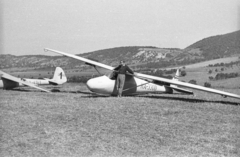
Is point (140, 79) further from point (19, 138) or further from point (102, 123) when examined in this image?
point (19, 138)

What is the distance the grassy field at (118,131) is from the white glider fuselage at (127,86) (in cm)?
361

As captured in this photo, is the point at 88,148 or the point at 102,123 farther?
the point at 102,123

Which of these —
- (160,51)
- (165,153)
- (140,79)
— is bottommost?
(165,153)

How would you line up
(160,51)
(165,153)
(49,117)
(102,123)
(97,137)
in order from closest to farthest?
(165,153) < (97,137) < (102,123) < (49,117) < (160,51)

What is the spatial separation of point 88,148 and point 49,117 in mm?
3106

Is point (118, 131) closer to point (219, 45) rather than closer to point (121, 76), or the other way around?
point (121, 76)

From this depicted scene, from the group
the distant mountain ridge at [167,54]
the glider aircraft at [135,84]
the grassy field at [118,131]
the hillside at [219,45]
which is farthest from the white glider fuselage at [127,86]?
the hillside at [219,45]

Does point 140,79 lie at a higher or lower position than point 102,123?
higher

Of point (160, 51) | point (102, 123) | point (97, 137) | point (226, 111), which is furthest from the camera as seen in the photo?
point (160, 51)

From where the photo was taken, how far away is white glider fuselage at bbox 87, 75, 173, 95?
44.7 feet

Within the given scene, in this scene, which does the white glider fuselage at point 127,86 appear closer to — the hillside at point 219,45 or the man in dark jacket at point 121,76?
the man in dark jacket at point 121,76

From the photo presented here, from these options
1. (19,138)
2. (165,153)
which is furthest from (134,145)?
(19,138)

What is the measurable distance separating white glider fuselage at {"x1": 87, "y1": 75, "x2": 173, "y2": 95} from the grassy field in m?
3.61

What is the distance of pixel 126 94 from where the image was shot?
15.1 metres
